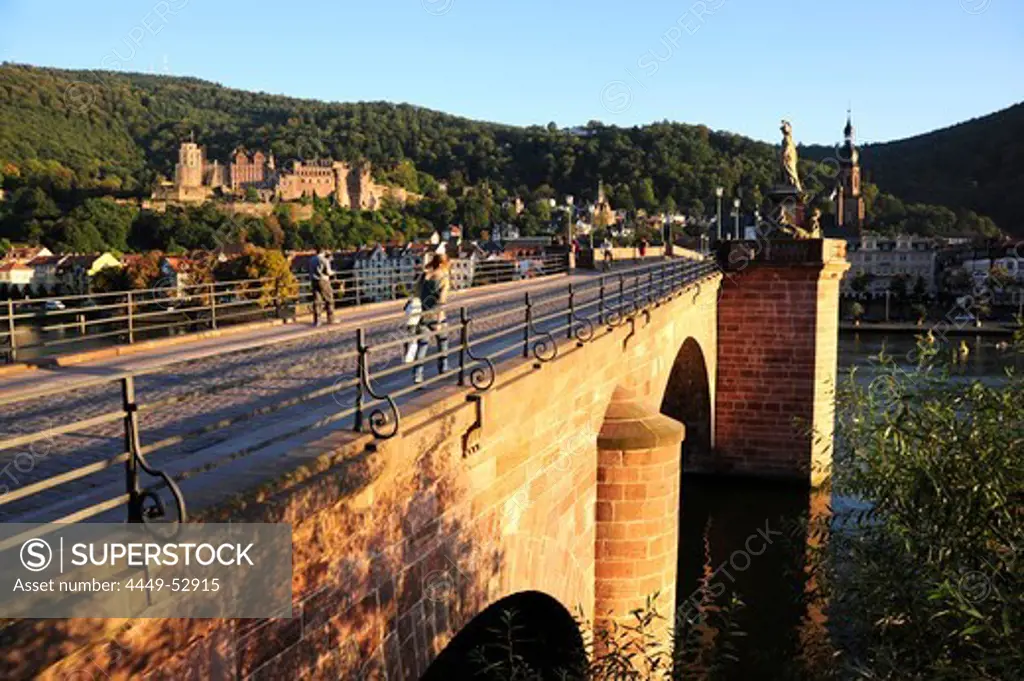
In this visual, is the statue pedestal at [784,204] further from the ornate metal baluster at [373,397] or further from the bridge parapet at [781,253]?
the ornate metal baluster at [373,397]

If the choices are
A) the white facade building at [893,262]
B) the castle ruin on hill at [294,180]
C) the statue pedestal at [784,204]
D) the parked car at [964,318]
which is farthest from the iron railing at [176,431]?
the castle ruin on hill at [294,180]

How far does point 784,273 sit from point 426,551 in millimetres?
18994

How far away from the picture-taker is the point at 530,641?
8.14 meters

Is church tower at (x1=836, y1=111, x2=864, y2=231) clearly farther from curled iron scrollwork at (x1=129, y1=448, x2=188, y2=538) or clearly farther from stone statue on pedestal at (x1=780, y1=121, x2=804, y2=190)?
curled iron scrollwork at (x1=129, y1=448, x2=188, y2=538)

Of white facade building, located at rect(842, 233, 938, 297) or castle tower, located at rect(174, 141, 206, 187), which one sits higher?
castle tower, located at rect(174, 141, 206, 187)

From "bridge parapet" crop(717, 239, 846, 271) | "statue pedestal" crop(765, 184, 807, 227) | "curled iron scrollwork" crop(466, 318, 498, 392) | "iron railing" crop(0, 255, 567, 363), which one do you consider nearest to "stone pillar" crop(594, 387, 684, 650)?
"iron railing" crop(0, 255, 567, 363)

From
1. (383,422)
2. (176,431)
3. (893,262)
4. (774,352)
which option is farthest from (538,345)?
(893,262)

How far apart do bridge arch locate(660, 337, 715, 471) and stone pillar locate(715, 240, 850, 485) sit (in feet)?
1.54

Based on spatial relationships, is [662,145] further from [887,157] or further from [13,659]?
[13,659]

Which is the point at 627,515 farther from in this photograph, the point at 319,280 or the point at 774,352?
the point at 774,352

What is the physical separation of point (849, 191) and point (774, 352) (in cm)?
10380

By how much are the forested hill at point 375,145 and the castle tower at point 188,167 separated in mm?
1613

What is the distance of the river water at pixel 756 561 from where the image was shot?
13.8 metres

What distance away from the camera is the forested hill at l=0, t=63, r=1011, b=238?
9912 cm
